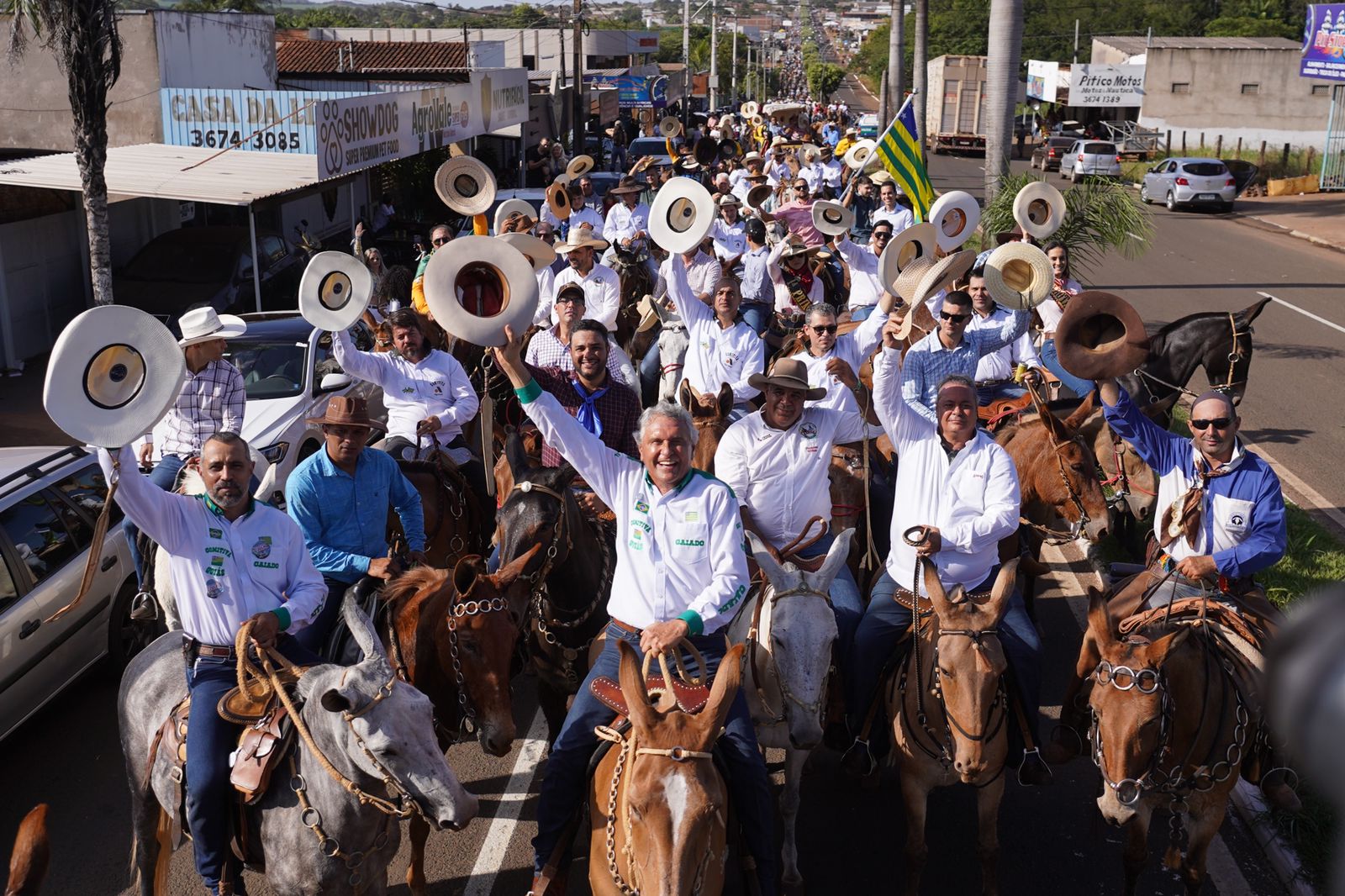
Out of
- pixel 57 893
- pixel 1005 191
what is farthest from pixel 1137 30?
pixel 57 893

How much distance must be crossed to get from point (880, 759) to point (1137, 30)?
4090 inches

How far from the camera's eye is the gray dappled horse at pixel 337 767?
15.0 feet

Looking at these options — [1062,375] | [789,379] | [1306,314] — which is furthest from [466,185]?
[1306,314]

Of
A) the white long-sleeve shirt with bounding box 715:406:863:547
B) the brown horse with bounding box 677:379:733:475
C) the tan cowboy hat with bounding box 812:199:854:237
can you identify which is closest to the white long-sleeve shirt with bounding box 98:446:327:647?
the white long-sleeve shirt with bounding box 715:406:863:547

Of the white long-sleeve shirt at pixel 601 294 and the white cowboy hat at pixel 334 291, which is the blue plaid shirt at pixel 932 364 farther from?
the white long-sleeve shirt at pixel 601 294

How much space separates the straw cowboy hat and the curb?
2.56m

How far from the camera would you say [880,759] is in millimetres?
6992

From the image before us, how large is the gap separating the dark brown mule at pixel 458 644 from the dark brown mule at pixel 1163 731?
2.74 metres

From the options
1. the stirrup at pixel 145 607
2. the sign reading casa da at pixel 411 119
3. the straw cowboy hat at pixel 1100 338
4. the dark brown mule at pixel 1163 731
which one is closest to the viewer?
the dark brown mule at pixel 1163 731

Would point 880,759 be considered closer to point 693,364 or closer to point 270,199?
point 693,364

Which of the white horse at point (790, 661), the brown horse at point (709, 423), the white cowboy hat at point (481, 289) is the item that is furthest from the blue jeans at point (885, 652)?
the white cowboy hat at point (481, 289)

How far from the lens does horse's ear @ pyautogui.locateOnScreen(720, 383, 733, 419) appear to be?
8.96 meters

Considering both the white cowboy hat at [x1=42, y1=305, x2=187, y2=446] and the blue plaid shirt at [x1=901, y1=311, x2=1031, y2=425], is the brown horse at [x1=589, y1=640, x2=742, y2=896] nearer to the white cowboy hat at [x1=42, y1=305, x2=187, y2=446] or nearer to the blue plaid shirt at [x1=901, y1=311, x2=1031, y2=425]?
the white cowboy hat at [x1=42, y1=305, x2=187, y2=446]

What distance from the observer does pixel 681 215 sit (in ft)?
35.1
